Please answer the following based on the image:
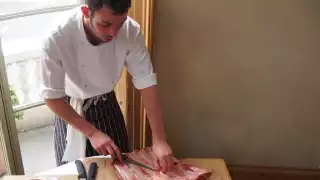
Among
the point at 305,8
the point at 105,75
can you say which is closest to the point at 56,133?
the point at 105,75

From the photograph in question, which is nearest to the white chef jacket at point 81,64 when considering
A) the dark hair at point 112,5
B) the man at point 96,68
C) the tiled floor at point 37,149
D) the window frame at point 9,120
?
the man at point 96,68

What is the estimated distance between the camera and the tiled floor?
1947mm

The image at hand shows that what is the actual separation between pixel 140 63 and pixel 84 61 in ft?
0.55

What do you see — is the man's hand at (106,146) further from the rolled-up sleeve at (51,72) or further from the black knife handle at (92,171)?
the rolled-up sleeve at (51,72)

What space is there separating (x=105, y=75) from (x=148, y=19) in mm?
274

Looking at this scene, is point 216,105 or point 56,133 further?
point 216,105

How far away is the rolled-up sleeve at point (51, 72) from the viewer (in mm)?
1125

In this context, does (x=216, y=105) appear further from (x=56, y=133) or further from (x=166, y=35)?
(x=56, y=133)

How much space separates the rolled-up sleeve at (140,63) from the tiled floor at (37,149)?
901mm

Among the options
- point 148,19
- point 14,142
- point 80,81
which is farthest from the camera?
point 14,142

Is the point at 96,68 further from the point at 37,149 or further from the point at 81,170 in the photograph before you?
the point at 37,149

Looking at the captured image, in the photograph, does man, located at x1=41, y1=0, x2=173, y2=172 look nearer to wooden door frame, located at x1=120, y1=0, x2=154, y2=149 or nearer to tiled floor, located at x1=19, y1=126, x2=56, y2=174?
wooden door frame, located at x1=120, y1=0, x2=154, y2=149

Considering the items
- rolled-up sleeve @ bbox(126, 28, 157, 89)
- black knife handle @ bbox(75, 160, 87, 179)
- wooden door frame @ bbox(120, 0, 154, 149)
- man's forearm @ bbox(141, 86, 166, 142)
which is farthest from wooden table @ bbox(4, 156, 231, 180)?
wooden door frame @ bbox(120, 0, 154, 149)

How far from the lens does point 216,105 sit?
5.30 feet
